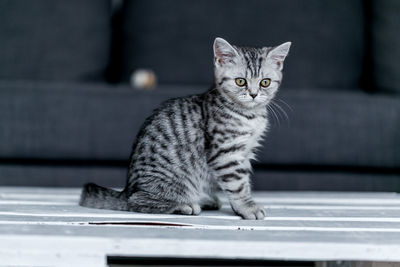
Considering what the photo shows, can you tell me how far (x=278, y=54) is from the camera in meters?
1.36

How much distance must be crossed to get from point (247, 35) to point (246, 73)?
4.04ft

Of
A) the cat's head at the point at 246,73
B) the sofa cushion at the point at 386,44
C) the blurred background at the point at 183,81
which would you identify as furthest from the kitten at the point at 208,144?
the sofa cushion at the point at 386,44

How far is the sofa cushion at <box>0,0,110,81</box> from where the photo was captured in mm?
2260

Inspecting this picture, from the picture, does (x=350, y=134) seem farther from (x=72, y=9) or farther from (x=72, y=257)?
(x=72, y=9)

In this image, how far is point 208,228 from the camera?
994 millimetres

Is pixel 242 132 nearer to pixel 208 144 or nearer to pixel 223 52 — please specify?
pixel 208 144

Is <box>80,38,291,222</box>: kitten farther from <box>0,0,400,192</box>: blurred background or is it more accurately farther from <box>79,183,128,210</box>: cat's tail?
<box>0,0,400,192</box>: blurred background

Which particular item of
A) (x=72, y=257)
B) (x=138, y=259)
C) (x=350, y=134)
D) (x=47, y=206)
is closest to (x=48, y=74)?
(x=138, y=259)

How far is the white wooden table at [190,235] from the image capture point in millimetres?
866

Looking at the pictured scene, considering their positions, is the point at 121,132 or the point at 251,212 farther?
the point at 121,132

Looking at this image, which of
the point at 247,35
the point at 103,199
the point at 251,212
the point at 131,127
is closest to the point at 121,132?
the point at 131,127

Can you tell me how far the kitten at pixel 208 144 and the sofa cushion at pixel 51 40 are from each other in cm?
113

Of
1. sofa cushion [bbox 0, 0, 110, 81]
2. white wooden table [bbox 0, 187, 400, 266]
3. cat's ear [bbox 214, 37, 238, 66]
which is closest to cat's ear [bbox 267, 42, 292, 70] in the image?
cat's ear [bbox 214, 37, 238, 66]

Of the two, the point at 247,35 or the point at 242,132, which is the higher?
the point at 247,35
